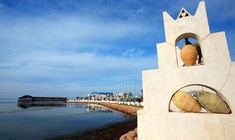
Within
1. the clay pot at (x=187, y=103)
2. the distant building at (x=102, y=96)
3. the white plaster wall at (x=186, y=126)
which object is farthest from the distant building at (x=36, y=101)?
the clay pot at (x=187, y=103)

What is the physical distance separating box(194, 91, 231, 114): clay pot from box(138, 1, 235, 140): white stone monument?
6.3 inches

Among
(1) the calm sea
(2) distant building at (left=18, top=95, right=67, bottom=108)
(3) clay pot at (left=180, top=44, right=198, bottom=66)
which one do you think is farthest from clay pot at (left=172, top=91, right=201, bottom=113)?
(2) distant building at (left=18, top=95, right=67, bottom=108)

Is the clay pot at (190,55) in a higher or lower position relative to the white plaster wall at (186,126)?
higher

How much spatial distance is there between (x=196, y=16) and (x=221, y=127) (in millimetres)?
4086

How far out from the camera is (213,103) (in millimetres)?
4680

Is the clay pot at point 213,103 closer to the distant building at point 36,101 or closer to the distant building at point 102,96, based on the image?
the distant building at point 102,96

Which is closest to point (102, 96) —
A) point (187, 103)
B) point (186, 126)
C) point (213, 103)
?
point (187, 103)

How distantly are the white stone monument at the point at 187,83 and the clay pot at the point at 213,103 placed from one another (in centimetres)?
16

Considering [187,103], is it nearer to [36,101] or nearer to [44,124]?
[44,124]

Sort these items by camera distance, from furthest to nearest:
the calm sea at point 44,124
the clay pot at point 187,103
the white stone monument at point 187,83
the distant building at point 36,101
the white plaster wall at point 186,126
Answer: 1. the distant building at point 36,101
2. the calm sea at point 44,124
3. the clay pot at point 187,103
4. the white stone monument at point 187,83
5. the white plaster wall at point 186,126

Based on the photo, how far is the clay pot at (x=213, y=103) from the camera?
444 centimetres

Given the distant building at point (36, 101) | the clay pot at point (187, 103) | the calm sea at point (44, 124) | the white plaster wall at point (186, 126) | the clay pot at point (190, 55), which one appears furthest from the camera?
the distant building at point (36, 101)

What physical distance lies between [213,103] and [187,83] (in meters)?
1.07

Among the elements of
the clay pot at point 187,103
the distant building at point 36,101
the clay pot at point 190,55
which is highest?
the clay pot at point 190,55
